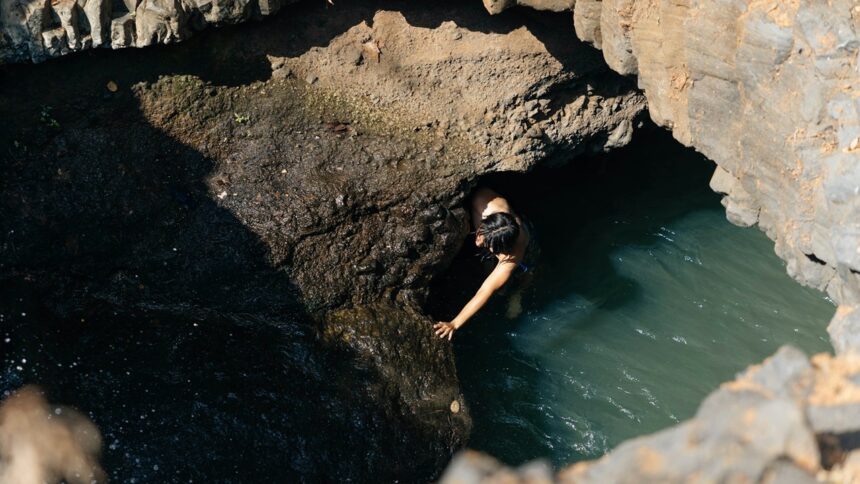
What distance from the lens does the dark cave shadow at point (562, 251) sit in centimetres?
584

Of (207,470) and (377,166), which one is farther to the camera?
(377,166)

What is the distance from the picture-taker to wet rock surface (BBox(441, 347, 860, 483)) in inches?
91.4

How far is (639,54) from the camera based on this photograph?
16.4 feet

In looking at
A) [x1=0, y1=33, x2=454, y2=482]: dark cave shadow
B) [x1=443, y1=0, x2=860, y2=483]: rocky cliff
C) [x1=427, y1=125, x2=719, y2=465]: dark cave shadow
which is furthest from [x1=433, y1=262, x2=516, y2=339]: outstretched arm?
[x1=443, y1=0, x2=860, y2=483]: rocky cliff

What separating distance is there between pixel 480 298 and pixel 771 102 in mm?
2319

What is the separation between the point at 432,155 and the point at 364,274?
3.13ft

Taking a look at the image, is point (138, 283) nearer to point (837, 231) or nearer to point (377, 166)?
point (377, 166)

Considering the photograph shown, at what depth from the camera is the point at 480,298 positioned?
581 cm

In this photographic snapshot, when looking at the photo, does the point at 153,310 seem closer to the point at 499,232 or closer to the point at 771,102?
the point at 499,232

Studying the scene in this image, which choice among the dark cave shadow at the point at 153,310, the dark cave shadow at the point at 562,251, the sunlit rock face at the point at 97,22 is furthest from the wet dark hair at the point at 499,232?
the sunlit rock face at the point at 97,22

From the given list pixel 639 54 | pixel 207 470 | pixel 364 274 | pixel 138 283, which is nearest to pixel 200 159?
pixel 138 283

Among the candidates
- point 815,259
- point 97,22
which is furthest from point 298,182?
point 815,259

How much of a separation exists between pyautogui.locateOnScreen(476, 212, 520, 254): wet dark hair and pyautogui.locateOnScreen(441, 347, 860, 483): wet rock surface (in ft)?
10.5

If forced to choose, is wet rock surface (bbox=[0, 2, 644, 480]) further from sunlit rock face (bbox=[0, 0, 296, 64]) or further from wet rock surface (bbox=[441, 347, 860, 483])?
wet rock surface (bbox=[441, 347, 860, 483])
